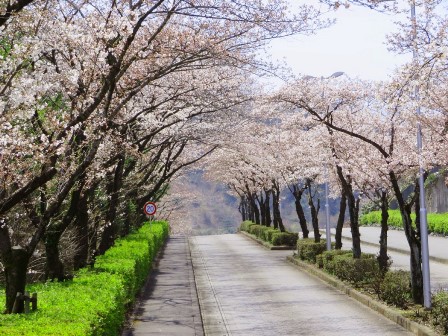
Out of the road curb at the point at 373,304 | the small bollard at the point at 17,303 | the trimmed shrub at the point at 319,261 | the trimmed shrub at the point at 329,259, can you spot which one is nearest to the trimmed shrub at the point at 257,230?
the road curb at the point at 373,304

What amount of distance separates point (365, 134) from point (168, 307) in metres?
8.73

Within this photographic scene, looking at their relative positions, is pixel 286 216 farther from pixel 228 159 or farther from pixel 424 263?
pixel 424 263

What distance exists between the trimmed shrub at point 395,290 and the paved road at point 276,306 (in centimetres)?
52

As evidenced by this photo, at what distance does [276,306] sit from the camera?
61.2ft

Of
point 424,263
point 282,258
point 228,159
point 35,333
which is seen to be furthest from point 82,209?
point 228,159

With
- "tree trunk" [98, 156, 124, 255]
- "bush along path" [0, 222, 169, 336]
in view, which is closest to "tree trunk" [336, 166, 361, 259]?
"tree trunk" [98, 156, 124, 255]

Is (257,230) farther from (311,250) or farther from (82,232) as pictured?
(82,232)

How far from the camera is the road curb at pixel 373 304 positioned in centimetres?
1390

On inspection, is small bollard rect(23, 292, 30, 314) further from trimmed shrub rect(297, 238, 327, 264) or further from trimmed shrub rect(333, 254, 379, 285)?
trimmed shrub rect(297, 238, 327, 264)

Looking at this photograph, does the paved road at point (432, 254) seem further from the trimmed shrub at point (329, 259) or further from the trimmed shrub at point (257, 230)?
the trimmed shrub at point (257, 230)

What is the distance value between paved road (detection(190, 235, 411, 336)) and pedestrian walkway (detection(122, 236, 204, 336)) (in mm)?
347

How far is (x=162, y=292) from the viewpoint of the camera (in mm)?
21953

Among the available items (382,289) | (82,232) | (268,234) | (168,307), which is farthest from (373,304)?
(268,234)

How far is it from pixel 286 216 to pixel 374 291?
109928 millimetres
